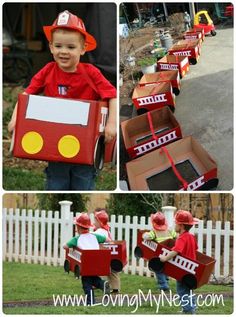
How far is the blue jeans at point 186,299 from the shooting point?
272 centimetres

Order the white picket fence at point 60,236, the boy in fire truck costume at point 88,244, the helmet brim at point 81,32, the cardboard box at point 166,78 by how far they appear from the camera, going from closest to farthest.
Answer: the helmet brim at point 81,32
the boy in fire truck costume at point 88,244
the cardboard box at point 166,78
the white picket fence at point 60,236

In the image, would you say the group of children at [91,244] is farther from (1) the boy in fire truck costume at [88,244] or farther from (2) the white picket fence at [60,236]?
(2) the white picket fence at [60,236]

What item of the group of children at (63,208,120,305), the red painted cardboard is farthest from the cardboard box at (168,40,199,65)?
the group of children at (63,208,120,305)

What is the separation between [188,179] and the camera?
9.18 ft

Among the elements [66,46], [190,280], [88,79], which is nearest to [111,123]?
[88,79]

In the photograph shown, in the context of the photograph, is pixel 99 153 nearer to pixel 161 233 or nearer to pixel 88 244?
pixel 88 244

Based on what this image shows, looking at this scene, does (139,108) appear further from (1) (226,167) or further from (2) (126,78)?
(1) (226,167)

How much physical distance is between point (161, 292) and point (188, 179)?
48cm

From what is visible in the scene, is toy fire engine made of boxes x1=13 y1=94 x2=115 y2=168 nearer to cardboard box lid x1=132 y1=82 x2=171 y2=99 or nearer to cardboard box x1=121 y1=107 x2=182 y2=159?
cardboard box x1=121 y1=107 x2=182 y2=159

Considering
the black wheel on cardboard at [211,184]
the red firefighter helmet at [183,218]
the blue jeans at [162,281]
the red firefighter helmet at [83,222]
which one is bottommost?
the blue jeans at [162,281]

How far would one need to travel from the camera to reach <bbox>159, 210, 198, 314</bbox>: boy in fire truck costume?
2.68m

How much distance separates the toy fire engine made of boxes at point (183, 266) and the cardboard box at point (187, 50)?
768mm

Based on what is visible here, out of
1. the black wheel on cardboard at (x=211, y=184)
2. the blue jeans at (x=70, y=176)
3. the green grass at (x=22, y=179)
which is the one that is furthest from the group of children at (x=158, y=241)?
the green grass at (x=22, y=179)

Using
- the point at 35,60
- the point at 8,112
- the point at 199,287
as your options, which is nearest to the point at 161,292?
the point at 199,287
